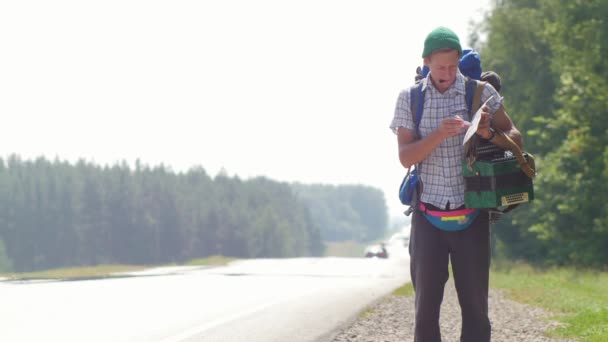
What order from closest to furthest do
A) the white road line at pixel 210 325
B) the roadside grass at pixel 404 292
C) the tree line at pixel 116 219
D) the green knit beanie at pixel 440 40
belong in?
1. the green knit beanie at pixel 440 40
2. the white road line at pixel 210 325
3. the roadside grass at pixel 404 292
4. the tree line at pixel 116 219

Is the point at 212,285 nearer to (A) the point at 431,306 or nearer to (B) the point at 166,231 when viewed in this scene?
(A) the point at 431,306

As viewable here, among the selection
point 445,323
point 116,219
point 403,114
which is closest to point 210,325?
point 445,323

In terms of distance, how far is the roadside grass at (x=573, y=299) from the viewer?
9.76 m

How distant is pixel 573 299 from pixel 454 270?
10.7 meters

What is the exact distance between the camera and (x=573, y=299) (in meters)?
14.7

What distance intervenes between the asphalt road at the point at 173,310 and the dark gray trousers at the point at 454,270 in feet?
13.9

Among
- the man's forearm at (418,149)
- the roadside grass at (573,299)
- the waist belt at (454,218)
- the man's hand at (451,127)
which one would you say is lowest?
the roadside grass at (573,299)

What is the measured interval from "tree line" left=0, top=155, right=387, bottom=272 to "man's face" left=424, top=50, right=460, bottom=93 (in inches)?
4628

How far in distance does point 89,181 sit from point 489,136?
474 feet

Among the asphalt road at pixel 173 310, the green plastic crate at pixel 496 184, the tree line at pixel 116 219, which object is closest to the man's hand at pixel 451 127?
the green plastic crate at pixel 496 184

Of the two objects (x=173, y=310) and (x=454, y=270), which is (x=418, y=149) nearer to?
(x=454, y=270)

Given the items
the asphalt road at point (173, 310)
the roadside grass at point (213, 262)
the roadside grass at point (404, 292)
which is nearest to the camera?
the asphalt road at point (173, 310)

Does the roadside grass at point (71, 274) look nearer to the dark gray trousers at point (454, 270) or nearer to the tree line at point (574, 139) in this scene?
the dark gray trousers at point (454, 270)

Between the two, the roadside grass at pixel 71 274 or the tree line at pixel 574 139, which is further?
the tree line at pixel 574 139
